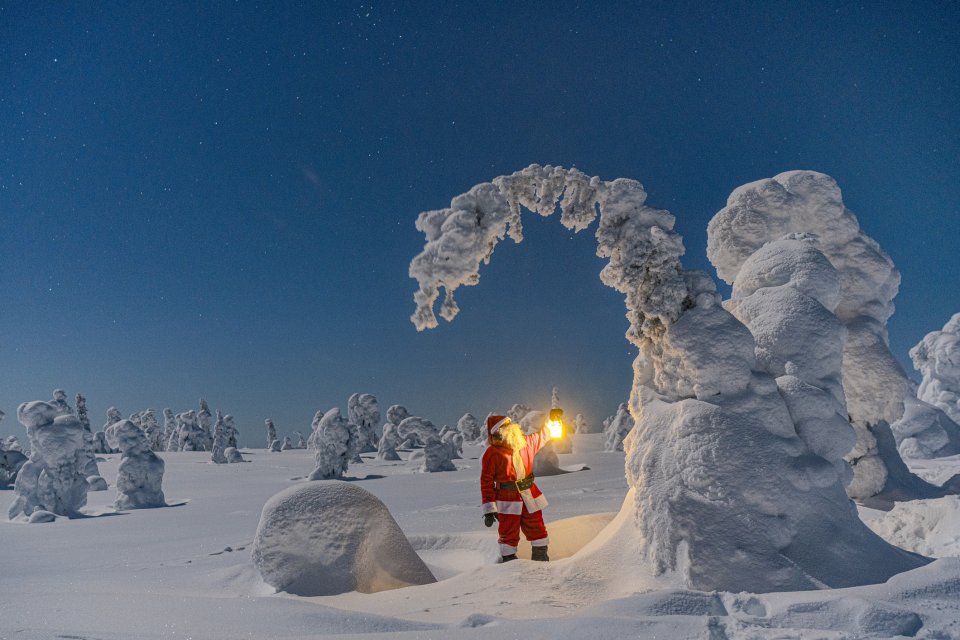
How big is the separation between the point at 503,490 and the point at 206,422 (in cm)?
5032

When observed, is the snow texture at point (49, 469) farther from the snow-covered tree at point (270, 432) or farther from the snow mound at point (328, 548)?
the snow-covered tree at point (270, 432)

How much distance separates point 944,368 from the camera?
80.2 feet

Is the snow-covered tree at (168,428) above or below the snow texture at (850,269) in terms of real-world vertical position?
below

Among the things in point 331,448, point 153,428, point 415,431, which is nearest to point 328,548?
point 331,448

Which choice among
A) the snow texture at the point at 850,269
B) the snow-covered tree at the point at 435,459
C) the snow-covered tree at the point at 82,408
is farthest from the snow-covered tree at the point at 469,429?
the snow texture at the point at 850,269

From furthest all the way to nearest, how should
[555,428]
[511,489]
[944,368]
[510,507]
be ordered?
1. [944,368]
2. [555,428]
3. [511,489]
4. [510,507]

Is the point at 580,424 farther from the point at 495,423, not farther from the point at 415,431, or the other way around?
the point at 495,423

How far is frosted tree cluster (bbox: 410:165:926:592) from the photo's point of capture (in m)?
4.30

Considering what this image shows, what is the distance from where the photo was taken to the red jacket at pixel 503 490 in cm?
582

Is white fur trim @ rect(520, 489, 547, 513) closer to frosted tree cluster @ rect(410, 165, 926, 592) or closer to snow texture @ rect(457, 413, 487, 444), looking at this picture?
frosted tree cluster @ rect(410, 165, 926, 592)

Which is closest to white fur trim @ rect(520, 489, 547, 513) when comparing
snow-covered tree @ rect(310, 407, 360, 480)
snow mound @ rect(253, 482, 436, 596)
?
snow mound @ rect(253, 482, 436, 596)

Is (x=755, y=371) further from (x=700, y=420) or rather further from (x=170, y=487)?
(x=170, y=487)

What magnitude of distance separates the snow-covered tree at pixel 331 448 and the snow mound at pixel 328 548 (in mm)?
17169

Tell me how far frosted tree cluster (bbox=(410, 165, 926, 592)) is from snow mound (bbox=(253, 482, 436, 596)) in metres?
2.20
